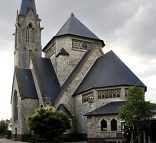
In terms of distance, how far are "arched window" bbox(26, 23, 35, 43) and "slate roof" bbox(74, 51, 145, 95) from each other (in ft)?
81.0

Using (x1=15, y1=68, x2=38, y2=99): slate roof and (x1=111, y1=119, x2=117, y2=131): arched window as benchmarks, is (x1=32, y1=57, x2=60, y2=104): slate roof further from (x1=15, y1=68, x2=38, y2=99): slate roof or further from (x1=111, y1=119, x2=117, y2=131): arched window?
(x1=111, y1=119, x2=117, y2=131): arched window

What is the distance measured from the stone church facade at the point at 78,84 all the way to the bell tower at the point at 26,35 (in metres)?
10.1

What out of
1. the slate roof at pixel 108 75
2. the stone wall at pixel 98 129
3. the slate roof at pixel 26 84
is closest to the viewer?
the stone wall at pixel 98 129

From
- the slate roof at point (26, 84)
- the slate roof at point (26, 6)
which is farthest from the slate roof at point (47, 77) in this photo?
the slate roof at point (26, 6)

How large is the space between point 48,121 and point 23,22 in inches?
1373

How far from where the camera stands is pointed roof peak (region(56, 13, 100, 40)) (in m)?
49.6

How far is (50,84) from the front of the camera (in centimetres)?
4694

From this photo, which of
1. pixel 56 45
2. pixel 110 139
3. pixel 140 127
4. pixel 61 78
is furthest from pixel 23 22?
pixel 140 127

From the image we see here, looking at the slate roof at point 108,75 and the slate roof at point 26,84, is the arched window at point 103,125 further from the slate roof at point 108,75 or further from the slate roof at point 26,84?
the slate roof at point 26,84

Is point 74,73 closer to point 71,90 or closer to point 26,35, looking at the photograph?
point 71,90

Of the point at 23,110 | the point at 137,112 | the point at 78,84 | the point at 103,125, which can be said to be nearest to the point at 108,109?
the point at 103,125

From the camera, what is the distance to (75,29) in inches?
1994

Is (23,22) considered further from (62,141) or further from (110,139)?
(110,139)

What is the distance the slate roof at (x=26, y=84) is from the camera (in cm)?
4662
